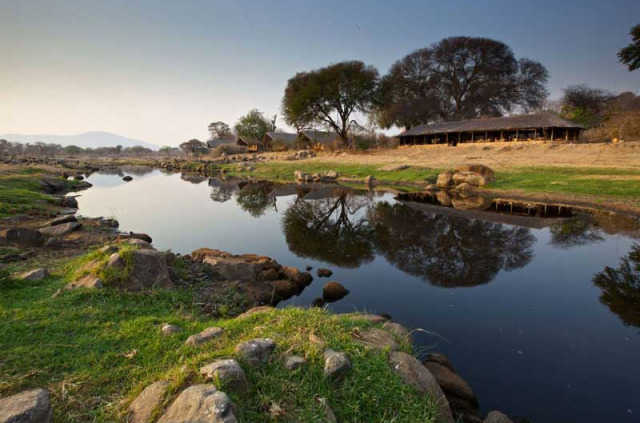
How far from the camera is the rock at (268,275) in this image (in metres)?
8.76

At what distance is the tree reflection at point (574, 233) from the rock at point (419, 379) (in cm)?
1132

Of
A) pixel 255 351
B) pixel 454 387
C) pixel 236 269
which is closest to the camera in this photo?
pixel 255 351

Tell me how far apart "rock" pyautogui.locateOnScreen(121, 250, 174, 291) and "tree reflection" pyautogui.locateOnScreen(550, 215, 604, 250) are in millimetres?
13475

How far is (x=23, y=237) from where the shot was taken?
9352 millimetres

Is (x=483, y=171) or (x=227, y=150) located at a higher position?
(x=227, y=150)

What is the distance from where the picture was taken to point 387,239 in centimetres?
1351

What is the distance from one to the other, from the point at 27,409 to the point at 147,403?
37.9 inches

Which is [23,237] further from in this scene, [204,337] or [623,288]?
[623,288]

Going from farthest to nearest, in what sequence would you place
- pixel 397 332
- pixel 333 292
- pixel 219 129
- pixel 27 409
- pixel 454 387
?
1. pixel 219 129
2. pixel 333 292
3. pixel 397 332
4. pixel 454 387
5. pixel 27 409

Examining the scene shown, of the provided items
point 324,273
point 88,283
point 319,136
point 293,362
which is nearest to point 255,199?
point 324,273

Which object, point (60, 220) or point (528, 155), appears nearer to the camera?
point (60, 220)

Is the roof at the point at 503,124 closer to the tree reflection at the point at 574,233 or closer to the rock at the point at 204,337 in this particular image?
the tree reflection at the point at 574,233

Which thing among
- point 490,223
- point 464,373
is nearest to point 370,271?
point 464,373

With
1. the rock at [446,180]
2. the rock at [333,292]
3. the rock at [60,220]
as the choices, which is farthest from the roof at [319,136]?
the rock at [333,292]
